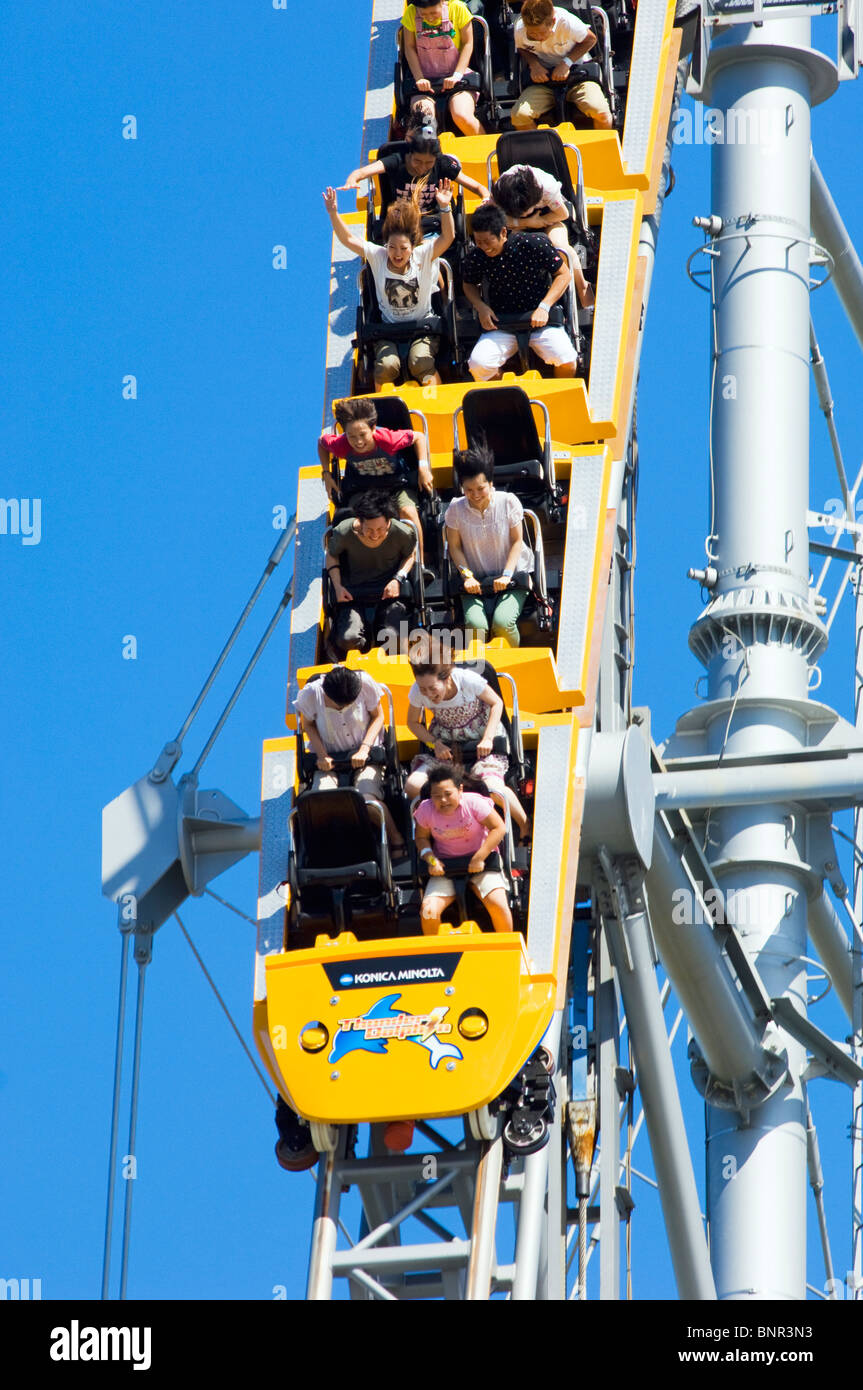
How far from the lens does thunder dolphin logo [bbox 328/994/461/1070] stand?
11.8 m

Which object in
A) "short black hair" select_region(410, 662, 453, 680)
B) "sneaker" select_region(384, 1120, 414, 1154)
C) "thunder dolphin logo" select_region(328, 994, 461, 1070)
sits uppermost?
"short black hair" select_region(410, 662, 453, 680)

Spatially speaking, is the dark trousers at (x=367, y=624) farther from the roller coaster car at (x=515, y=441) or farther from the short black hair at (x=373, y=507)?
the roller coaster car at (x=515, y=441)

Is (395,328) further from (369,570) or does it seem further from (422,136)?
(369,570)

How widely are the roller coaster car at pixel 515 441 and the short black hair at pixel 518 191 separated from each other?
4.17 ft

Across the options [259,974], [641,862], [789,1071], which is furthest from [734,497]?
[259,974]

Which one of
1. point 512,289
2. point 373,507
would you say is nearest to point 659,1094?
point 373,507

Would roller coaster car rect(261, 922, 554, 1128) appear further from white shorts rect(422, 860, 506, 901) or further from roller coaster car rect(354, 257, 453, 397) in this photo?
roller coaster car rect(354, 257, 453, 397)

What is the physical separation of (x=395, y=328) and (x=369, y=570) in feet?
6.35

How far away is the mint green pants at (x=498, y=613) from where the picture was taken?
44.8 ft

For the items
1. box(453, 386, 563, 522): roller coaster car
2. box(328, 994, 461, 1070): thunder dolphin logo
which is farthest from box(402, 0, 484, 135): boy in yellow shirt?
box(328, 994, 461, 1070): thunder dolphin logo

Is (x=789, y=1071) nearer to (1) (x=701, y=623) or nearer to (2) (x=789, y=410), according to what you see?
(1) (x=701, y=623)

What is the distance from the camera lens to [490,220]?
14.9m

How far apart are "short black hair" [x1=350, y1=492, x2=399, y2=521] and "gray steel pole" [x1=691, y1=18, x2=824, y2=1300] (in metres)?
3.70
